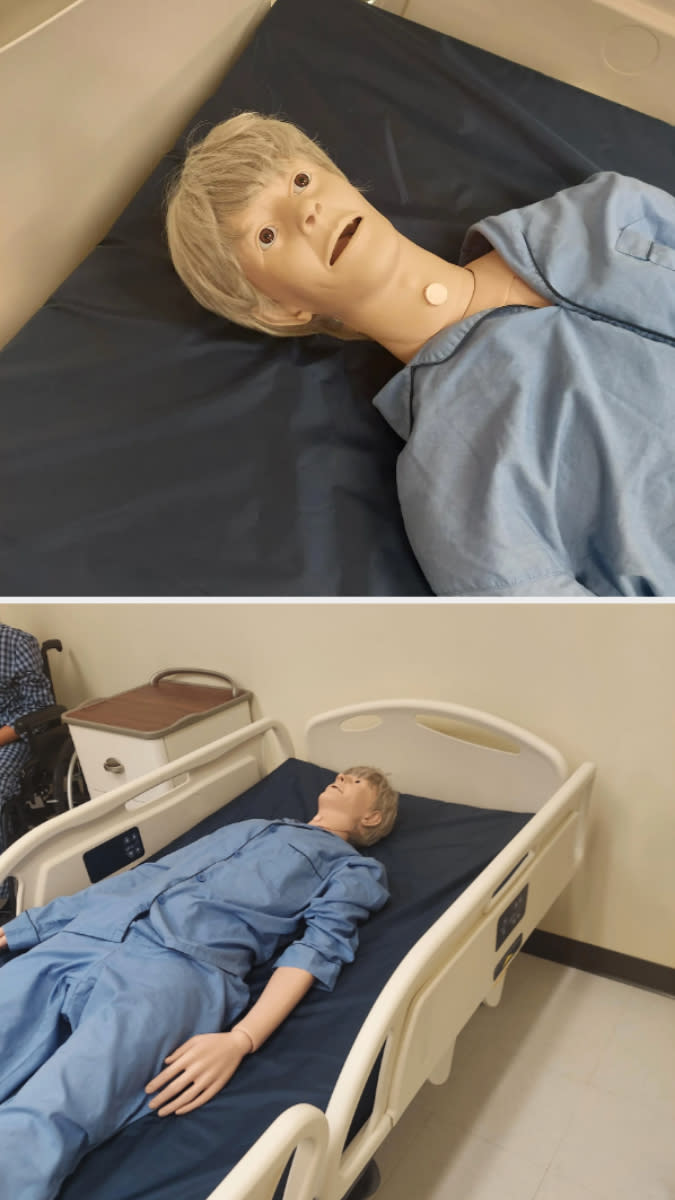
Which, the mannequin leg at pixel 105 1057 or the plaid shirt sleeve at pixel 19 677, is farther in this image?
the plaid shirt sleeve at pixel 19 677

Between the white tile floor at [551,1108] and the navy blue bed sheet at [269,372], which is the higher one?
the navy blue bed sheet at [269,372]

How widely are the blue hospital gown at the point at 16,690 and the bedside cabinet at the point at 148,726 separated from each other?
211mm

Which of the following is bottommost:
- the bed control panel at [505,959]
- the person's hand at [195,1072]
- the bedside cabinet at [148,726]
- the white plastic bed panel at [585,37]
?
the bed control panel at [505,959]

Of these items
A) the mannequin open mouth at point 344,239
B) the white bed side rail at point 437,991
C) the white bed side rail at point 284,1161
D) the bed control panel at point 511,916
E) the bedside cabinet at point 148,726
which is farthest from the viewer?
the bedside cabinet at point 148,726

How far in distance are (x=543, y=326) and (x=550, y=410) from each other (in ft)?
0.45

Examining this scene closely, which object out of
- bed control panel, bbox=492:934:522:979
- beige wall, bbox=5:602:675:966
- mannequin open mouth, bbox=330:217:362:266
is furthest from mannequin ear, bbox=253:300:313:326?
bed control panel, bbox=492:934:522:979

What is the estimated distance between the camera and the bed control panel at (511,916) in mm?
1312

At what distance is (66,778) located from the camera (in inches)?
89.9

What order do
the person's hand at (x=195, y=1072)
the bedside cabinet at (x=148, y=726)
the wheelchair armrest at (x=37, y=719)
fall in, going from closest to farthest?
the person's hand at (x=195, y=1072)
the bedside cabinet at (x=148, y=726)
the wheelchair armrest at (x=37, y=719)

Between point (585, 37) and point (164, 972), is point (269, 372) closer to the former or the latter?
point (585, 37)

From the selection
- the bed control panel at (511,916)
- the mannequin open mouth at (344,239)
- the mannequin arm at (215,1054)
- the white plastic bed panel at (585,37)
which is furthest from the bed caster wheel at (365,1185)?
the white plastic bed panel at (585,37)

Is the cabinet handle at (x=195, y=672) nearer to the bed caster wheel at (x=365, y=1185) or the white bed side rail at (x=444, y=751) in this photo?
the white bed side rail at (x=444, y=751)

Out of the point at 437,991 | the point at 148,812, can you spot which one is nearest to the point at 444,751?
the point at 148,812

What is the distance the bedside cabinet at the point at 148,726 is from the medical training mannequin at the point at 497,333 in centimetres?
105
